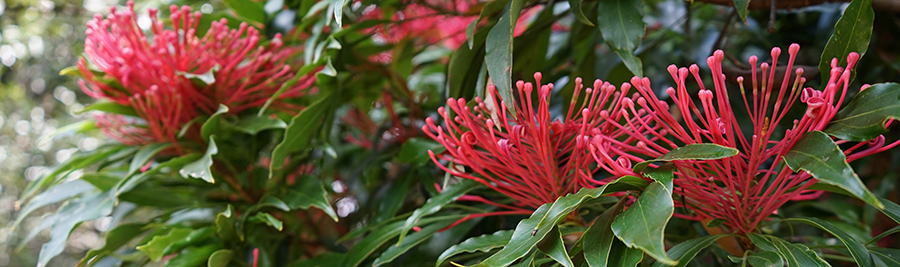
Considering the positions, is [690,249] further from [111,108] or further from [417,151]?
[111,108]

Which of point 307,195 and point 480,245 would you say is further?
point 307,195

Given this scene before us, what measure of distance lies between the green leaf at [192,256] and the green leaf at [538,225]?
0.45 meters

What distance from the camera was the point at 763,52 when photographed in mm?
947

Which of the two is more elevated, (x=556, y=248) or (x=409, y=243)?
(x=556, y=248)

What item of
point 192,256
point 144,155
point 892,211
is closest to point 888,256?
point 892,211

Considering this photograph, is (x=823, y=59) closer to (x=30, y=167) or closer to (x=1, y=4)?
(x=1, y=4)

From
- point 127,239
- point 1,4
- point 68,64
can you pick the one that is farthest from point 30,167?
point 127,239

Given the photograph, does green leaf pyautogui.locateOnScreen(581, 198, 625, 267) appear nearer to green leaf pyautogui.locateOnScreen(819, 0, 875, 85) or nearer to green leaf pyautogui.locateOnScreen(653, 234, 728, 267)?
green leaf pyautogui.locateOnScreen(653, 234, 728, 267)

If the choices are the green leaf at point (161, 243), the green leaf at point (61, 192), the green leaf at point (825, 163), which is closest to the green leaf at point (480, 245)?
the green leaf at point (825, 163)

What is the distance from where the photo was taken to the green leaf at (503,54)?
491mm

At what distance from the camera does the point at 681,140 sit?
446 millimetres

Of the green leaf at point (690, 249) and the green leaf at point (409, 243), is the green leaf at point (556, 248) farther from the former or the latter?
the green leaf at point (409, 243)

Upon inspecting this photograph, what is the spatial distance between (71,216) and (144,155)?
127mm

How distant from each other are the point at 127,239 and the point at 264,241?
8.0 inches
